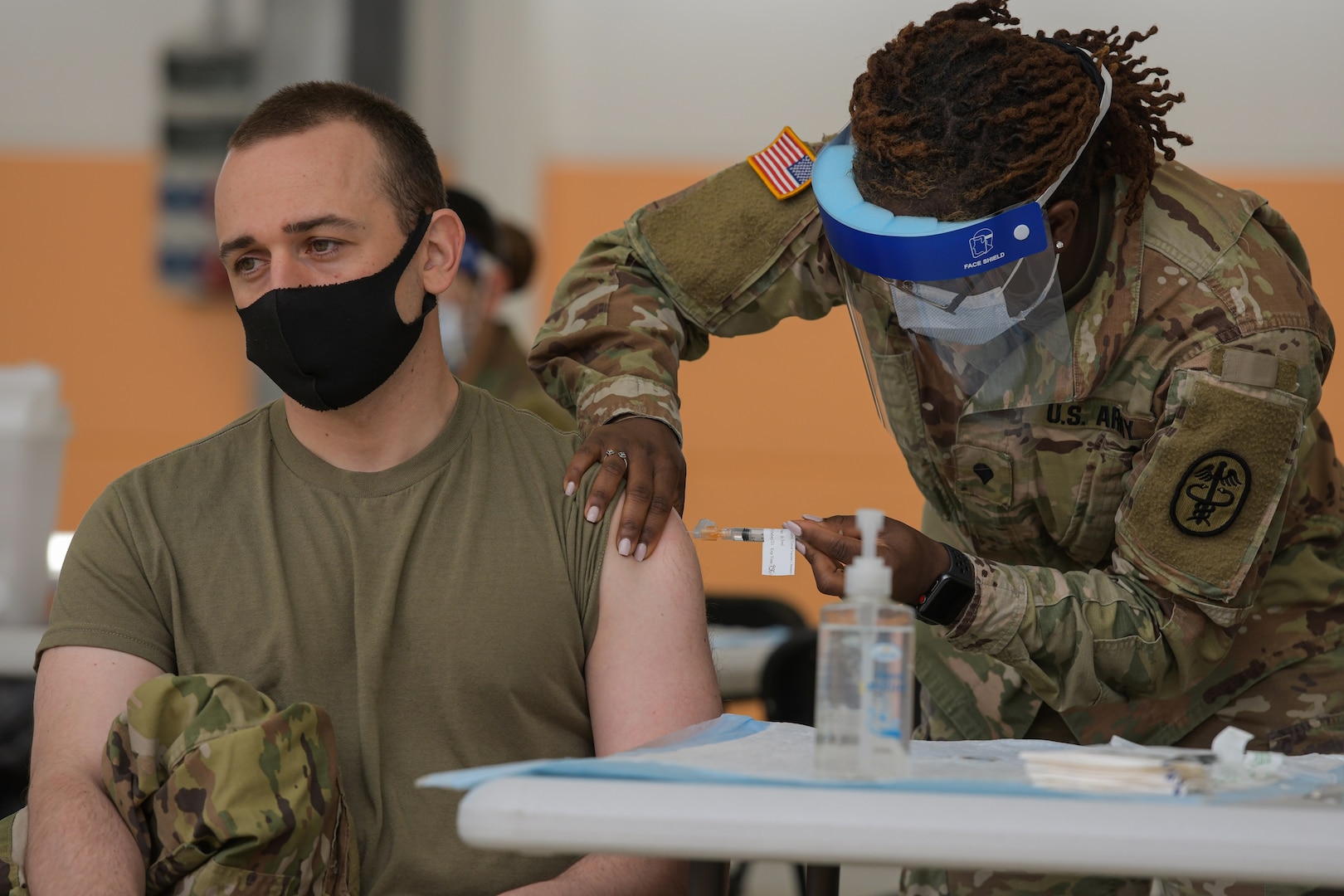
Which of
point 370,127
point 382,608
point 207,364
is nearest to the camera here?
point 382,608

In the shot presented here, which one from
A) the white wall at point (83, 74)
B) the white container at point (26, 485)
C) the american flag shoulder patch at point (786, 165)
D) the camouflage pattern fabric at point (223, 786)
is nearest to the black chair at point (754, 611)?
the white container at point (26, 485)

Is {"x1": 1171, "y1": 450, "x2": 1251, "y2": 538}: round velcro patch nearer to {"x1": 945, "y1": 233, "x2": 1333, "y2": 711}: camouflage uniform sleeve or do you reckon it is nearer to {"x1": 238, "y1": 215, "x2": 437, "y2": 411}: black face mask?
{"x1": 945, "y1": 233, "x2": 1333, "y2": 711}: camouflage uniform sleeve

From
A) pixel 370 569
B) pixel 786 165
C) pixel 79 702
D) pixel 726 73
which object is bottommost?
pixel 79 702

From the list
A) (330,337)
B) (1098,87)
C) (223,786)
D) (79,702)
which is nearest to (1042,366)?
(1098,87)

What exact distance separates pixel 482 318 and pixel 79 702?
2113 mm

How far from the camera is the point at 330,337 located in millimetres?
1515

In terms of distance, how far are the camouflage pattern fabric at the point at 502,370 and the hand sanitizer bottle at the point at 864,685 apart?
225 cm

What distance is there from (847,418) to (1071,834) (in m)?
4.58

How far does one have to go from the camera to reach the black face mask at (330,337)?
1504mm

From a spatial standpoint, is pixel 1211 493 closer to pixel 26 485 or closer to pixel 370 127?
pixel 370 127

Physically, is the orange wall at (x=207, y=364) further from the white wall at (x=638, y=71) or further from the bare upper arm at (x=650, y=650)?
the bare upper arm at (x=650, y=650)

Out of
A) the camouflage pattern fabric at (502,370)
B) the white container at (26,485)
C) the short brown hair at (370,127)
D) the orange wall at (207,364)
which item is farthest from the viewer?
the orange wall at (207,364)

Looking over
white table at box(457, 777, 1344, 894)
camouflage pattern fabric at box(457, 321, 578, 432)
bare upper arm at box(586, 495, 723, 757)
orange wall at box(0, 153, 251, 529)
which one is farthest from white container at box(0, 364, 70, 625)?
orange wall at box(0, 153, 251, 529)

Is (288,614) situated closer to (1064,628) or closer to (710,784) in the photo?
(710,784)
